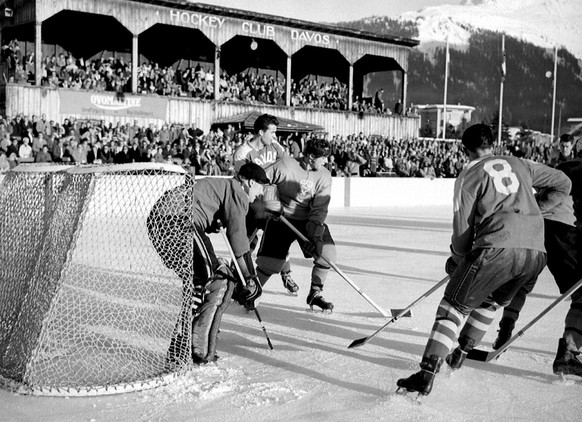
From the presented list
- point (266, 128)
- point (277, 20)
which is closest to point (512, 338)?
point (266, 128)

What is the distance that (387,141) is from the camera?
25.2 meters

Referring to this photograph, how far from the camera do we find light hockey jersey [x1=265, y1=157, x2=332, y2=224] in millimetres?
5848

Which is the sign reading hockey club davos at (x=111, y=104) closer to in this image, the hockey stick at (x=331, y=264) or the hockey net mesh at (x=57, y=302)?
the hockey stick at (x=331, y=264)

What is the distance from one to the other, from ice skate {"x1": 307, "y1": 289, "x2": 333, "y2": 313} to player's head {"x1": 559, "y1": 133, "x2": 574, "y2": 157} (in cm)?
207

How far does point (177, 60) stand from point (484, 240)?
78.3ft

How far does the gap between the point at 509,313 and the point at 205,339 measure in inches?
74.6

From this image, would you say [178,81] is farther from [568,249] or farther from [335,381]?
[335,381]

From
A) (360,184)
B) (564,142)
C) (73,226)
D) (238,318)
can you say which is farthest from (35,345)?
(360,184)

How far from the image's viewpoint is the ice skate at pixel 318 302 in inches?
225

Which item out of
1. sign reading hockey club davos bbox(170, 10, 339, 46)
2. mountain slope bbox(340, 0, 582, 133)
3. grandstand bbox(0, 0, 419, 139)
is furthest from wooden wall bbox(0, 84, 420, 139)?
mountain slope bbox(340, 0, 582, 133)

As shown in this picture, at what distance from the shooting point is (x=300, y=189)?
585 centimetres

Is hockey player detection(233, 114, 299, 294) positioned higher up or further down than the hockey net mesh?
higher up

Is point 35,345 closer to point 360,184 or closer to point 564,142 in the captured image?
point 564,142

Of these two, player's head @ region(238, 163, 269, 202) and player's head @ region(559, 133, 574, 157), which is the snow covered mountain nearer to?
player's head @ region(559, 133, 574, 157)
